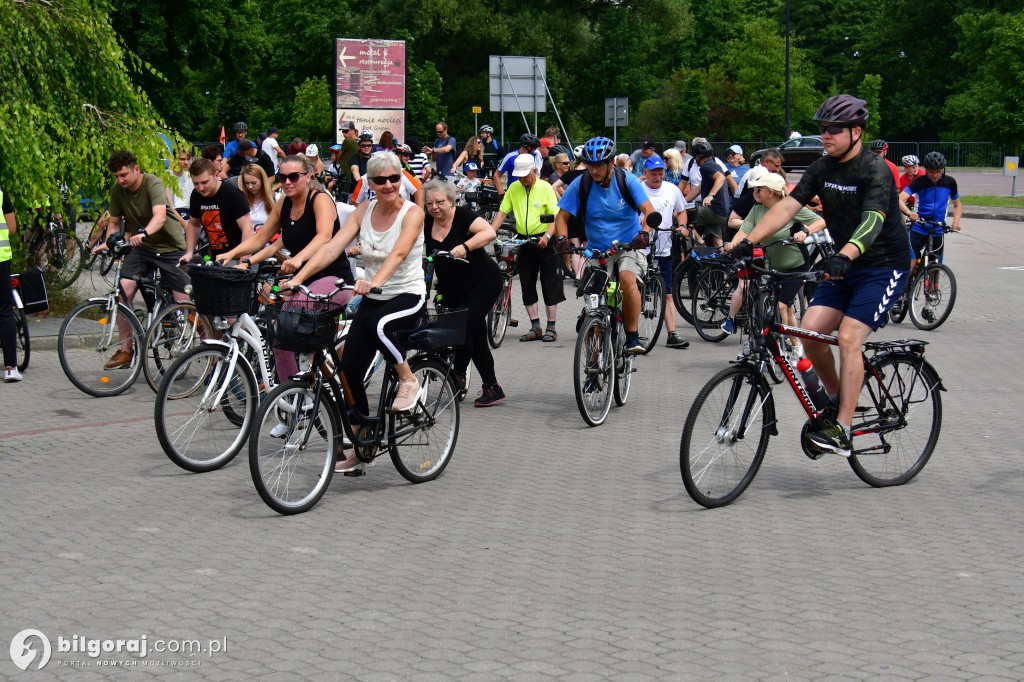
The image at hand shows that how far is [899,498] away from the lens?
679cm

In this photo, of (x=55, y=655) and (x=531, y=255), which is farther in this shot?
(x=531, y=255)

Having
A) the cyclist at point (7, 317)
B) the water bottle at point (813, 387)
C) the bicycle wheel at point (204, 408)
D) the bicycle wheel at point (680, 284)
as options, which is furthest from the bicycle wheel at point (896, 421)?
the cyclist at point (7, 317)

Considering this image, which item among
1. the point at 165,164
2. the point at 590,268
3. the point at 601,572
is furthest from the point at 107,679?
the point at 165,164

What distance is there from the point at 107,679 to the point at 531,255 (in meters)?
8.81

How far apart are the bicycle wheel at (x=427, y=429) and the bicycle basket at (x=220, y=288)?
1156 millimetres

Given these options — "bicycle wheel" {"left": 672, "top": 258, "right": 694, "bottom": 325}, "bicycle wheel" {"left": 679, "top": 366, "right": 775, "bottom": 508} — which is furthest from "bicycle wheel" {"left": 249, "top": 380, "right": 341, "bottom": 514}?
"bicycle wheel" {"left": 672, "top": 258, "right": 694, "bottom": 325}

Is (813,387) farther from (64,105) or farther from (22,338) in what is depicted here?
(64,105)

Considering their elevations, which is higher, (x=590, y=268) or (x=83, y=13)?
(x=83, y=13)

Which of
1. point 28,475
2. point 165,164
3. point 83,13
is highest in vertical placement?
point 83,13

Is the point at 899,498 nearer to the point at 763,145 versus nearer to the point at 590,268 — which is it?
the point at 590,268

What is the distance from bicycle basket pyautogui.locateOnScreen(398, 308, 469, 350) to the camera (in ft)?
22.6

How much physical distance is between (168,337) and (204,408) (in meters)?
2.78

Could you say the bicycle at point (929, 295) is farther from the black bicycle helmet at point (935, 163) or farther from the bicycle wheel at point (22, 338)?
the bicycle wheel at point (22, 338)

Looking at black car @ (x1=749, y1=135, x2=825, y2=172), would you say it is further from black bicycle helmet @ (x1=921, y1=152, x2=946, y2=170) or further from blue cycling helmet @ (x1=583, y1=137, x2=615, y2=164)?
blue cycling helmet @ (x1=583, y1=137, x2=615, y2=164)
